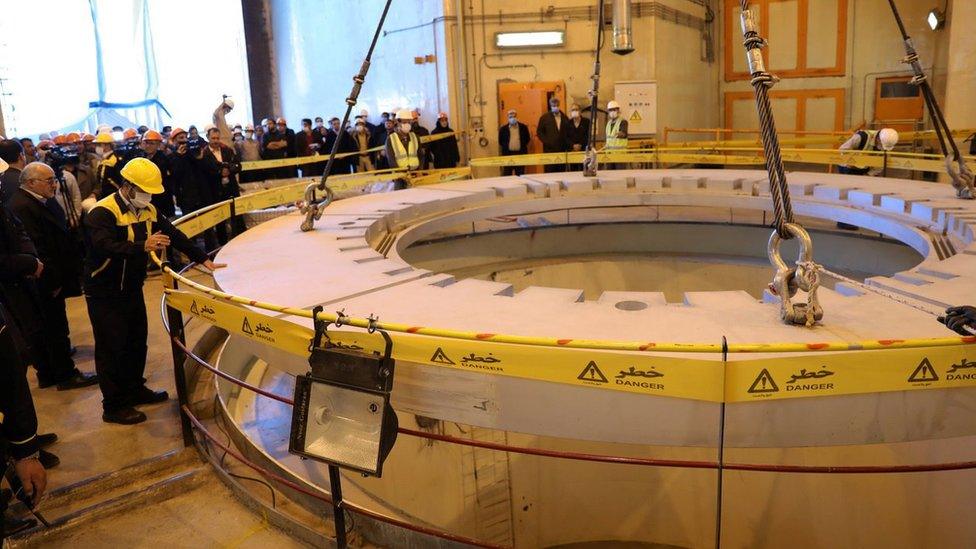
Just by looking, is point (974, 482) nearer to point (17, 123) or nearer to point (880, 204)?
point (880, 204)

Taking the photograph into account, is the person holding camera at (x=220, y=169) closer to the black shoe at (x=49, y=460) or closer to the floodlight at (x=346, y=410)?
the black shoe at (x=49, y=460)

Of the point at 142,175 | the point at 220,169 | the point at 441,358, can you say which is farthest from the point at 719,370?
the point at 220,169

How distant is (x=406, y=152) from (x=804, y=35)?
9.91 meters

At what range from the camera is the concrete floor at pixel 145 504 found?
3676 mm

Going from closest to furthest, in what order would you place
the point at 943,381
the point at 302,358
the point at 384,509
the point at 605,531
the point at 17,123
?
1. the point at 943,381
2. the point at 302,358
3. the point at 384,509
4. the point at 605,531
5. the point at 17,123

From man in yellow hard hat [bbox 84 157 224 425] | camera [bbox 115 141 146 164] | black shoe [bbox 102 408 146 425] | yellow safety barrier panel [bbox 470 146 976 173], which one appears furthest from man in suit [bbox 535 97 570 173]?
black shoe [bbox 102 408 146 425]

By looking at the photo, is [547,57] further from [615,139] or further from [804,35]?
[804,35]

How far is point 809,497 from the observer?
505 centimetres

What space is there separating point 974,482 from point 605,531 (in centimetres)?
243

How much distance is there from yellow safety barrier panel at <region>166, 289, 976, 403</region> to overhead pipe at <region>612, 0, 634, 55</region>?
5309 millimetres

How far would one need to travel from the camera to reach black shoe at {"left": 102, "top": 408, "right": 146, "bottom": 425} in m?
4.89

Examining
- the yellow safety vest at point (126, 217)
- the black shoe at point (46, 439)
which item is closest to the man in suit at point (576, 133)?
the yellow safety vest at point (126, 217)

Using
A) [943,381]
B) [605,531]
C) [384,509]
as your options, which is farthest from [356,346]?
[605,531]

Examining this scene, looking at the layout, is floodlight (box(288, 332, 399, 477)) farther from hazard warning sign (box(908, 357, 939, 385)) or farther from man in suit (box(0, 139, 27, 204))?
man in suit (box(0, 139, 27, 204))
